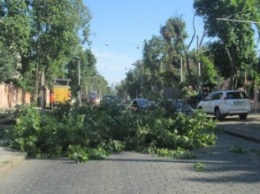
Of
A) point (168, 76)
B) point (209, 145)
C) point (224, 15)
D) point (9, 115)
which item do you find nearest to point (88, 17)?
point (168, 76)

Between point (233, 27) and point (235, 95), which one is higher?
point (233, 27)

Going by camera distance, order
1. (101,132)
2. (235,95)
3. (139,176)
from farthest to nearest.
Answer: (235,95) → (101,132) → (139,176)

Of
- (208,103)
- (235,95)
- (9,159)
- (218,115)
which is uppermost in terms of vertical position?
(235,95)

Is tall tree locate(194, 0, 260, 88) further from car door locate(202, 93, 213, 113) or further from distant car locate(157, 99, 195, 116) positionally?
distant car locate(157, 99, 195, 116)

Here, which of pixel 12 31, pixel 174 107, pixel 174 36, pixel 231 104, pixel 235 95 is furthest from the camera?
pixel 174 36

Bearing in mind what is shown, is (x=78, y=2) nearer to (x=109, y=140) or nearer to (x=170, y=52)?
(x=170, y=52)

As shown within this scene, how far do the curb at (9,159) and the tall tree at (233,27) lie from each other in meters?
28.6

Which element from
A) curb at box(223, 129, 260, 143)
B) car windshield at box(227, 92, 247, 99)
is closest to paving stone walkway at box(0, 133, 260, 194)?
curb at box(223, 129, 260, 143)

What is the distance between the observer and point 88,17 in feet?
191

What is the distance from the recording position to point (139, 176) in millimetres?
9555

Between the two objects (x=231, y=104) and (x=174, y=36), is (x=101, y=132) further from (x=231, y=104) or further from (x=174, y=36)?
(x=174, y=36)

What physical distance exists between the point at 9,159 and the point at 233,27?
30.3 m

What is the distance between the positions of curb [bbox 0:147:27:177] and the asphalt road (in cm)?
14

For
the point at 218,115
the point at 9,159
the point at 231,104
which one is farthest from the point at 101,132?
the point at 218,115
